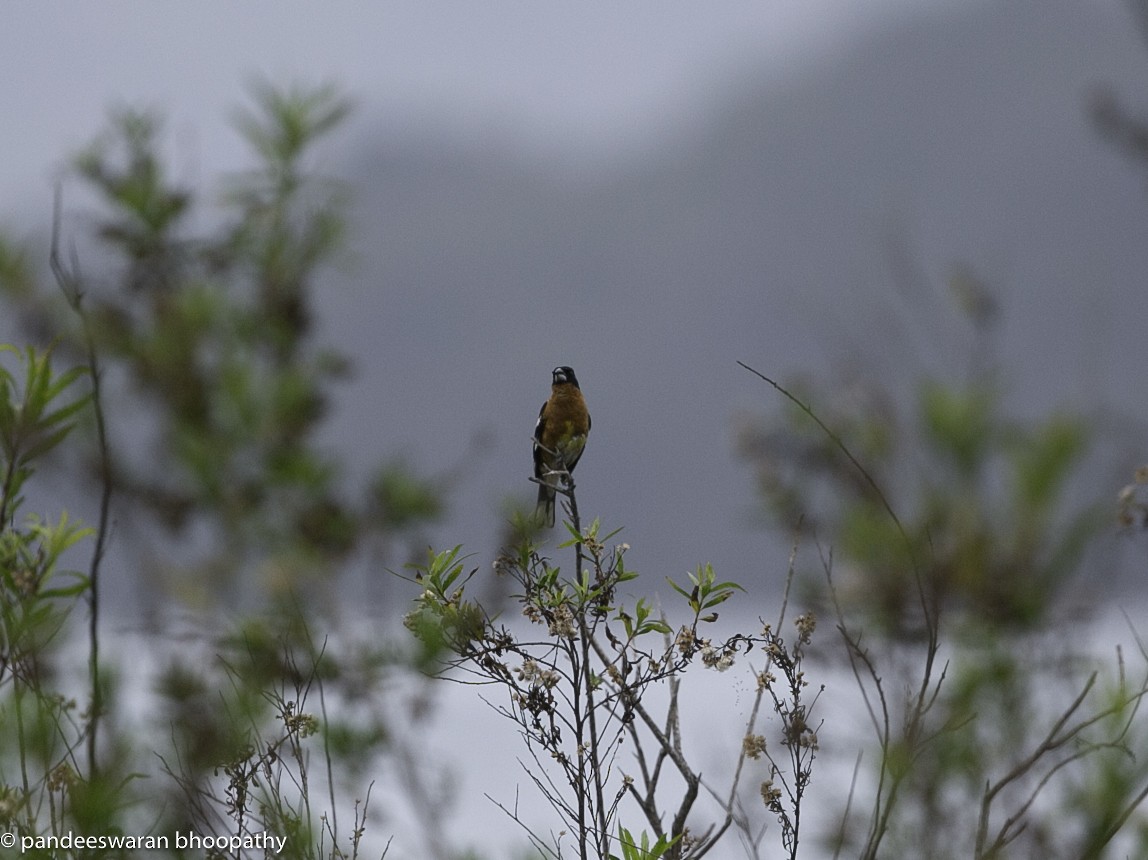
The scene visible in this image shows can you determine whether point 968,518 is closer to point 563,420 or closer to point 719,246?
point 563,420

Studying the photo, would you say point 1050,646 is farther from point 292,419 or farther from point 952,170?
point 952,170

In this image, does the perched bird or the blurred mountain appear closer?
the perched bird

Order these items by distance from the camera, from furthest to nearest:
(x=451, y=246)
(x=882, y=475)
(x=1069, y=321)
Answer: (x=451, y=246)
(x=1069, y=321)
(x=882, y=475)

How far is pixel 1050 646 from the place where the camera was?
11.3ft

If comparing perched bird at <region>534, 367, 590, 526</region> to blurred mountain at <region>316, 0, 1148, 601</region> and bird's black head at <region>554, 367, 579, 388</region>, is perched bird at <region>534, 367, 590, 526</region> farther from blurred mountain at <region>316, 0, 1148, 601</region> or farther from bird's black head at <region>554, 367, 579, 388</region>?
blurred mountain at <region>316, 0, 1148, 601</region>

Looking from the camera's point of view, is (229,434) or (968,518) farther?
(229,434)

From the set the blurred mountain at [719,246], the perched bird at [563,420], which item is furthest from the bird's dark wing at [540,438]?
the blurred mountain at [719,246]

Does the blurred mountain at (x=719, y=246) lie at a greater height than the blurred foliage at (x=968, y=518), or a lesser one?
greater

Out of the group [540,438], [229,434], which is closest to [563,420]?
[540,438]

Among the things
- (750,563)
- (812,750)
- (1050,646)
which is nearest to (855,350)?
(1050,646)

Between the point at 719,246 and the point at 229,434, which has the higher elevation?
the point at 719,246

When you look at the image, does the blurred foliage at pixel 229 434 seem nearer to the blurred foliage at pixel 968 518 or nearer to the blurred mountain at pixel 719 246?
the blurred foliage at pixel 968 518

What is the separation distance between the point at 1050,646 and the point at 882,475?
2.34 ft

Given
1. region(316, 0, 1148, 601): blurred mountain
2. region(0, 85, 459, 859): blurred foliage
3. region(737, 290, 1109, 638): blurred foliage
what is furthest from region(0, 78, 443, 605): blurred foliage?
region(316, 0, 1148, 601): blurred mountain
